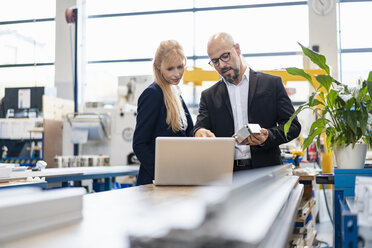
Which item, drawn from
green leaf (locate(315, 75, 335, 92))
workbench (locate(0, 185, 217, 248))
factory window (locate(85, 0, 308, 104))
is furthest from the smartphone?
factory window (locate(85, 0, 308, 104))

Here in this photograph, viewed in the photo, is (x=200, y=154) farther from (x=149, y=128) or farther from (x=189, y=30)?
(x=189, y=30)

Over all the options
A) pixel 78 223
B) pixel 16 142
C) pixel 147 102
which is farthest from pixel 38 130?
pixel 78 223

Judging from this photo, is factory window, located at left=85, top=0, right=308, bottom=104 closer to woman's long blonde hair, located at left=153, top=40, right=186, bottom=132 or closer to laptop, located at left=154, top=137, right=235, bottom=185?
woman's long blonde hair, located at left=153, top=40, right=186, bottom=132

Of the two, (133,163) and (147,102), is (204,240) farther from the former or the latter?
(133,163)

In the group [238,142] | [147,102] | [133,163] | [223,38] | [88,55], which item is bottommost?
[133,163]

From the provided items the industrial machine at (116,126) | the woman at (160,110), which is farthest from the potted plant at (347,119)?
the industrial machine at (116,126)

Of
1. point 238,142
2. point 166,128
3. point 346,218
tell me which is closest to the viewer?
point 346,218

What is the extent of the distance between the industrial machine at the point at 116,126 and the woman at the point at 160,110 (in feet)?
10.6

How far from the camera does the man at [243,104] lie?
2.13 meters

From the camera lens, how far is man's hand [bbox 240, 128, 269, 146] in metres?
1.90

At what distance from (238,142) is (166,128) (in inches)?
14.1

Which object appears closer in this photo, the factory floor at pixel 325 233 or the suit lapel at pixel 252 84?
the suit lapel at pixel 252 84

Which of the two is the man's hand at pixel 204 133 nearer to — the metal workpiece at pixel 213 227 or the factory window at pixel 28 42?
the metal workpiece at pixel 213 227

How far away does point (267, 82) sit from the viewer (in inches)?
86.5
